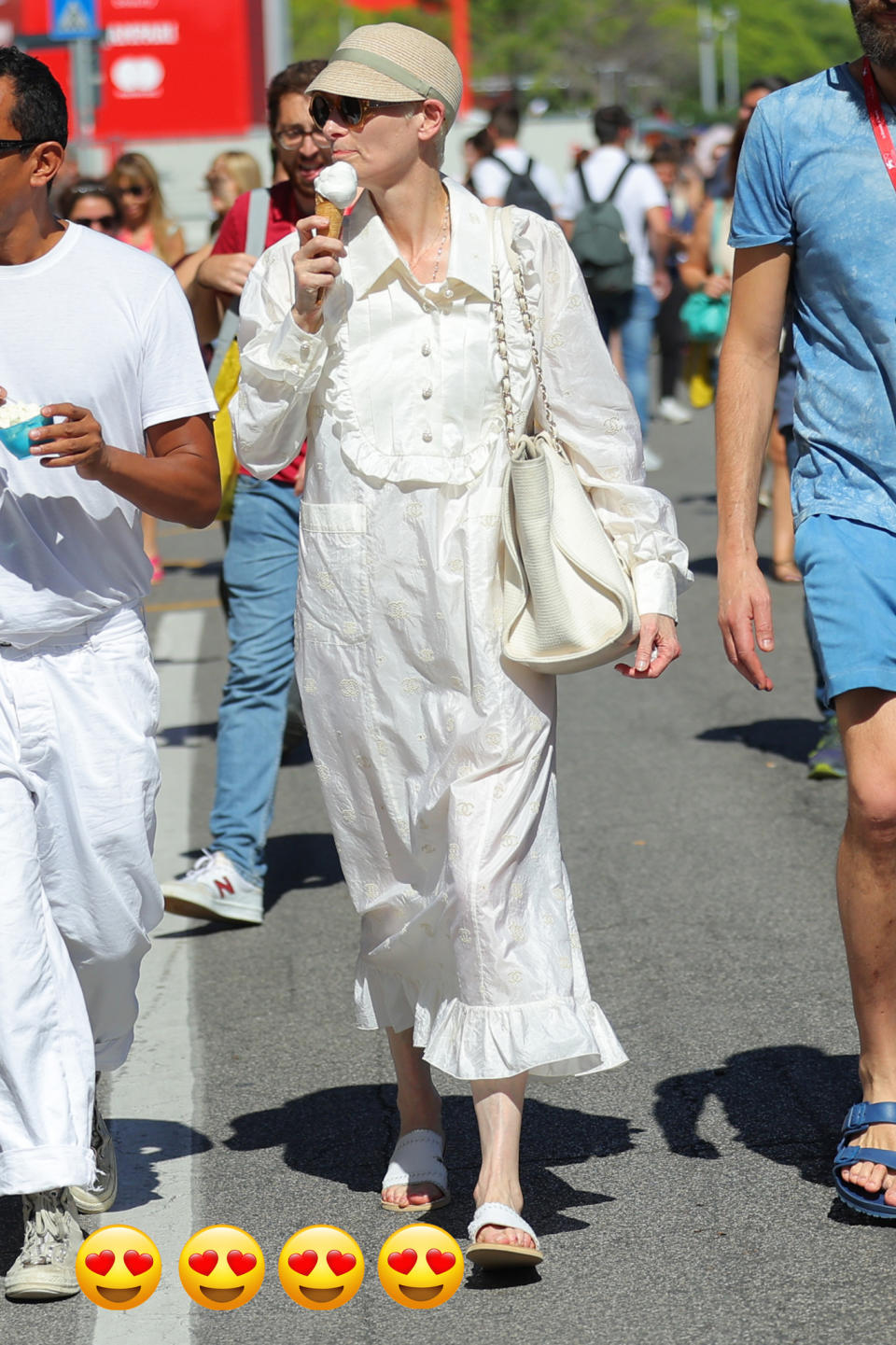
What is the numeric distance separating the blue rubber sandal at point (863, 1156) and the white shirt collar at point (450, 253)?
5.41 ft

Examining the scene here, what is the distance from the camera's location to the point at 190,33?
93.2 ft

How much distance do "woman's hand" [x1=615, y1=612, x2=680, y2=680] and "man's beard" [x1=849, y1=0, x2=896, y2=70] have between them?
107cm

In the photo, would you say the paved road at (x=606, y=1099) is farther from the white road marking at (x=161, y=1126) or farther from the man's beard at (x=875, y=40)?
the man's beard at (x=875, y=40)

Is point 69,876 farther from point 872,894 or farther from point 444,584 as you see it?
point 872,894

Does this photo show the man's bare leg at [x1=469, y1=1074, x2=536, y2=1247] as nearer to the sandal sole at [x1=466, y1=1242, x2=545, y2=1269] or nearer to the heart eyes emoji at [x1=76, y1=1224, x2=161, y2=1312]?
the sandal sole at [x1=466, y1=1242, x2=545, y2=1269]

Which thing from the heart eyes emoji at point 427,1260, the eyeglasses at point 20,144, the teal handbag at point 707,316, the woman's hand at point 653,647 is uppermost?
the eyeglasses at point 20,144

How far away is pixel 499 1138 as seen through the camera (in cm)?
368

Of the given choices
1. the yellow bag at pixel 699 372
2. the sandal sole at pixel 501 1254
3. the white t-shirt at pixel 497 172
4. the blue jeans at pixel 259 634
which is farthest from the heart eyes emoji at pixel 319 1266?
the white t-shirt at pixel 497 172

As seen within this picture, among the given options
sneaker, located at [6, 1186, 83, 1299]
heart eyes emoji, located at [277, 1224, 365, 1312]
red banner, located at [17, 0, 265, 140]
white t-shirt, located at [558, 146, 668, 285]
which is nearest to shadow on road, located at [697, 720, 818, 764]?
sneaker, located at [6, 1186, 83, 1299]

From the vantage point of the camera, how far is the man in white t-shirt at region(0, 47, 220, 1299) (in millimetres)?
3627

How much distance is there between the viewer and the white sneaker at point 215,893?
5.87 meters

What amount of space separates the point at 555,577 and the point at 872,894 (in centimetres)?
85

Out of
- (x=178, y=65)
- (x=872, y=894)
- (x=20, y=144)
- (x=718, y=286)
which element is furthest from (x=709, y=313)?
(x=178, y=65)

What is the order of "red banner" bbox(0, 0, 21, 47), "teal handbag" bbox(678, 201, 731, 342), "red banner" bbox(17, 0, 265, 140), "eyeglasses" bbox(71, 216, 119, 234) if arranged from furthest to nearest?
"red banner" bbox(0, 0, 21, 47) → "red banner" bbox(17, 0, 265, 140) → "teal handbag" bbox(678, 201, 731, 342) → "eyeglasses" bbox(71, 216, 119, 234)
